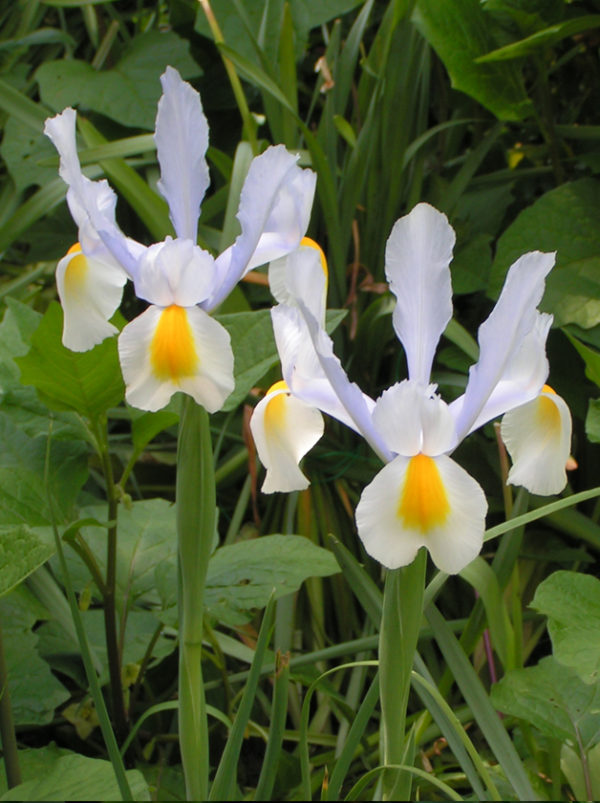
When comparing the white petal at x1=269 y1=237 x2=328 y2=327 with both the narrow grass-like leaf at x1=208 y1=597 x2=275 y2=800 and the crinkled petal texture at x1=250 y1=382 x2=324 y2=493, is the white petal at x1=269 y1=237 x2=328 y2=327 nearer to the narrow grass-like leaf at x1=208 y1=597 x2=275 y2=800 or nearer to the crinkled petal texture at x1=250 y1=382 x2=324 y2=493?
the crinkled petal texture at x1=250 y1=382 x2=324 y2=493

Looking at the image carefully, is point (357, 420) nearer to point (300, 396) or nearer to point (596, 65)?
point (300, 396)

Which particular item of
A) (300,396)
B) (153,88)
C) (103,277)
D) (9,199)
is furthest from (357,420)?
(9,199)

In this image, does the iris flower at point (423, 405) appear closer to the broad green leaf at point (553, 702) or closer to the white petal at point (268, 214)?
the white petal at point (268, 214)

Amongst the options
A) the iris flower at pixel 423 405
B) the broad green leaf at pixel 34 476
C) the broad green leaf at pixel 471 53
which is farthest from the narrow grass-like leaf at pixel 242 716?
the broad green leaf at pixel 471 53

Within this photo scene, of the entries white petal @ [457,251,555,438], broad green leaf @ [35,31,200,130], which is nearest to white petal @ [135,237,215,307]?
white petal @ [457,251,555,438]

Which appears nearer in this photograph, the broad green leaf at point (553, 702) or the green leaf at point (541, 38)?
the broad green leaf at point (553, 702)

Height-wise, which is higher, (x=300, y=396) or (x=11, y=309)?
(x=11, y=309)
